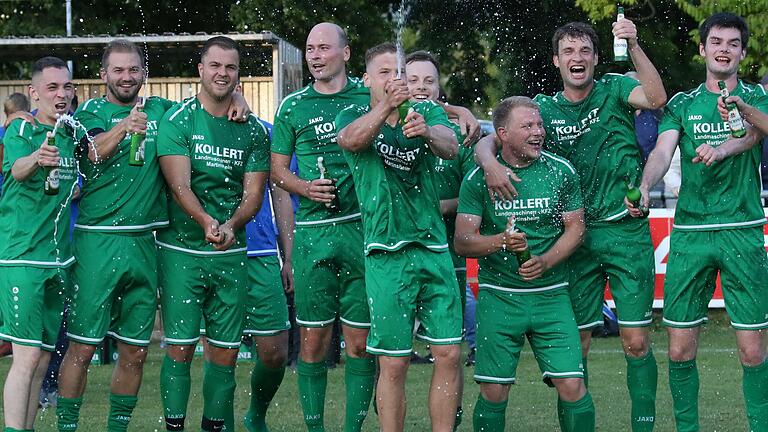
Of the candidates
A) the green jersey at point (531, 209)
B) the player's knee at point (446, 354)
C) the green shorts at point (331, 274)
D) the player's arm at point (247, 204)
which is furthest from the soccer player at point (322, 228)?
the player's knee at point (446, 354)

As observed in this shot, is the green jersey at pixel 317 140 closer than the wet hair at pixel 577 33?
No

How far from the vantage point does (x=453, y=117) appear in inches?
367

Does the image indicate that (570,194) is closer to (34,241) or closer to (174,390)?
(174,390)

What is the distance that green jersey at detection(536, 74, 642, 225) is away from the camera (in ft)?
27.4

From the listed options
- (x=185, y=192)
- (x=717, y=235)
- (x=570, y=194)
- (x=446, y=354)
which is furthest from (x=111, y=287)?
(x=717, y=235)

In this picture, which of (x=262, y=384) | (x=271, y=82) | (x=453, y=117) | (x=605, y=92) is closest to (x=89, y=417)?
(x=262, y=384)

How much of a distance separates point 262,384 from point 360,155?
218 centimetres

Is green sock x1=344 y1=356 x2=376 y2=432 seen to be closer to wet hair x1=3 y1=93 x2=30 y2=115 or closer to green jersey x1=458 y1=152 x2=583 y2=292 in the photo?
green jersey x1=458 y1=152 x2=583 y2=292

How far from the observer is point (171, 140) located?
828 cm

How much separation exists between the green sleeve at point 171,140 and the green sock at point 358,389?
1.71 m

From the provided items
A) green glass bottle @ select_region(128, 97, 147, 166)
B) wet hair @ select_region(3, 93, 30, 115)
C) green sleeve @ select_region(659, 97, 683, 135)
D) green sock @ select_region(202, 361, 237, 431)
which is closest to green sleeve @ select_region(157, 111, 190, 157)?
green glass bottle @ select_region(128, 97, 147, 166)

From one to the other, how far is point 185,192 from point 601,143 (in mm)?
2656

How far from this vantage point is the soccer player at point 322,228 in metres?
8.45

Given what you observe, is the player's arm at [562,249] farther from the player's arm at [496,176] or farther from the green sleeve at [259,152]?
the green sleeve at [259,152]
